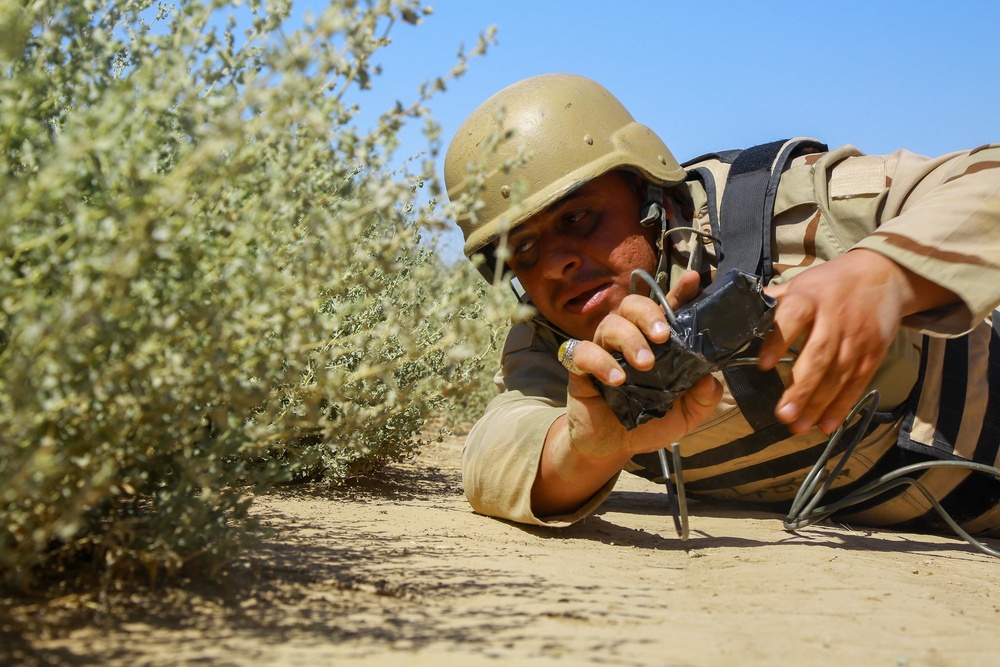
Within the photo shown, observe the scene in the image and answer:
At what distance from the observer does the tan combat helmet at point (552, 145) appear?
332 centimetres

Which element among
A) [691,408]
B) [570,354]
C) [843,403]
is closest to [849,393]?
Answer: [843,403]

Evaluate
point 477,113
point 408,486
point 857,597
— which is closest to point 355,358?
point 408,486

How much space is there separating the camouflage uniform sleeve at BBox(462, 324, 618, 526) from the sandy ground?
0.09 meters

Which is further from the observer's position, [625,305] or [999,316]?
[999,316]

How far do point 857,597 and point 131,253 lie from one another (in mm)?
1914

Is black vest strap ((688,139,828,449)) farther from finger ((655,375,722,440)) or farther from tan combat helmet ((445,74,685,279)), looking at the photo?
finger ((655,375,722,440))

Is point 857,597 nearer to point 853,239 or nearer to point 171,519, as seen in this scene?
point 853,239

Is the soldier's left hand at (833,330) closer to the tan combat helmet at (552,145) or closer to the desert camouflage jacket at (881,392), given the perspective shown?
the desert camouflage jacket at (881,392)

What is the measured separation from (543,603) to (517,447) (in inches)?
47.6

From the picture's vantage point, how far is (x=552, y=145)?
3.33 meters

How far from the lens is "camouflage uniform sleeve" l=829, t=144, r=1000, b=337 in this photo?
263 centimetres

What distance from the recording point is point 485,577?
87.4 inches

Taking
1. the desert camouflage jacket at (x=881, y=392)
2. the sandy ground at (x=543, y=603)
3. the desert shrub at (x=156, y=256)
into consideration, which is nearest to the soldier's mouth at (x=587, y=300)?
the desert camouflage jacket at (x=881, y=392)

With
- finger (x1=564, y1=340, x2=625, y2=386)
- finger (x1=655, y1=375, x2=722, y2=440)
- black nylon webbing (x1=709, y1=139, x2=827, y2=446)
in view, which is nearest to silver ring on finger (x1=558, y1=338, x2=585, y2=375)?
finger (x1=564, y1=340, x2=625, y2=386)
